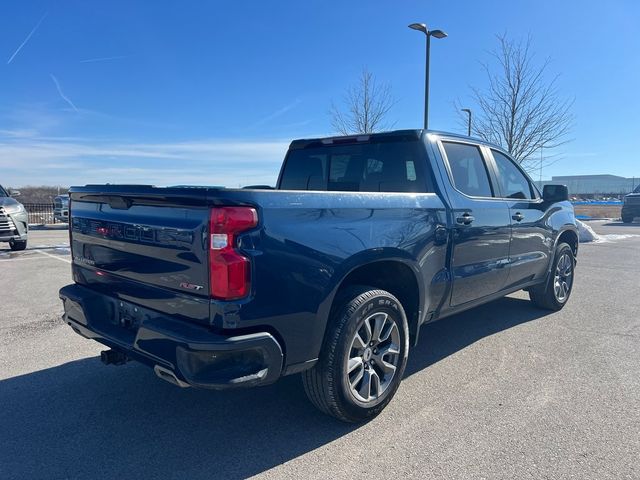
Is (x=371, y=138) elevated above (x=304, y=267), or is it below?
above

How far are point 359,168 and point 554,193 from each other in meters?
2.53

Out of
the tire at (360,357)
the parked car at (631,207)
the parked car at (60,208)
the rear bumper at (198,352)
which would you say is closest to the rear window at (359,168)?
the tire at (360,357)

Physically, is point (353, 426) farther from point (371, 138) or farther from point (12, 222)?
point (12, 222)

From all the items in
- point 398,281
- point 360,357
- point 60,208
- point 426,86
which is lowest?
point 360,357

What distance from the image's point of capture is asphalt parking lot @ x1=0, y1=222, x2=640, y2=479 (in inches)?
105

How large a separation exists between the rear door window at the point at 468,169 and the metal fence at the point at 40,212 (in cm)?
2634

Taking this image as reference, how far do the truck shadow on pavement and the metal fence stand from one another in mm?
25333

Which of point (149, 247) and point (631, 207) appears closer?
point (149, 247)

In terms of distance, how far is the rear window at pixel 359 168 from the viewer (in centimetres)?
395

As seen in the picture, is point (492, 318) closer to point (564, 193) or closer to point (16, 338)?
point (564, 193)

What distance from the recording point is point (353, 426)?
3135 millimetres

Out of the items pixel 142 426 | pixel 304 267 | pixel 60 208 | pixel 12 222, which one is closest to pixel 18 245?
pixel 12 222

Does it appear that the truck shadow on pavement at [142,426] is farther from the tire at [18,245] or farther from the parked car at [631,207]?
the parked car at [631,207]

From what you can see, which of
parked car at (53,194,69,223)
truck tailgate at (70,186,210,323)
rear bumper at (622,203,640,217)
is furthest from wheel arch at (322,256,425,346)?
rear bumper at (622,203,640,217)
